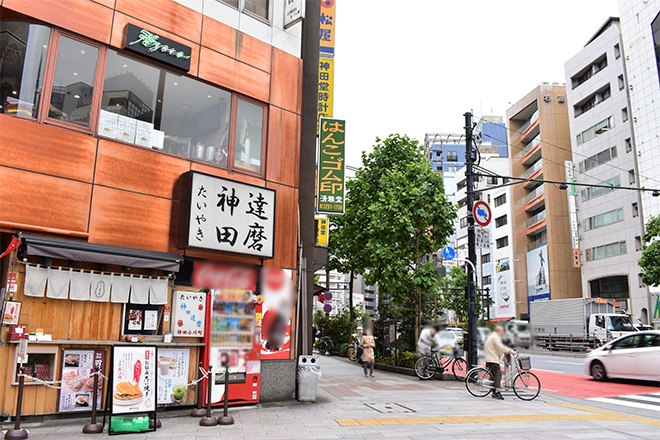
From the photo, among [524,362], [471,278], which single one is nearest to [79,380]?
[524,362]

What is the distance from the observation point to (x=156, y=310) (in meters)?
10.2

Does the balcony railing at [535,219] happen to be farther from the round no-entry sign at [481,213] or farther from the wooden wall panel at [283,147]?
the wooden wall panel at [283,147]

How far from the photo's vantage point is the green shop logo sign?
10.4 m

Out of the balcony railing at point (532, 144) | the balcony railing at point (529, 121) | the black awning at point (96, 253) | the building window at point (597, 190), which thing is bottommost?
the black awning at point (96, 253)

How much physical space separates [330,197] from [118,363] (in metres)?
7.77

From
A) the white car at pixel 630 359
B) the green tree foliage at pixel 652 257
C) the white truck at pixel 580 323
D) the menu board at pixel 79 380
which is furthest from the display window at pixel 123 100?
the green tree foliage at pixel 652 257

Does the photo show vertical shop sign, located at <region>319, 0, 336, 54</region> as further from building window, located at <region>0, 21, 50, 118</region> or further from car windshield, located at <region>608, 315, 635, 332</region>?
car windshield, located at <region>608, 315, 635, 332</region>

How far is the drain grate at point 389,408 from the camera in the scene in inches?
429

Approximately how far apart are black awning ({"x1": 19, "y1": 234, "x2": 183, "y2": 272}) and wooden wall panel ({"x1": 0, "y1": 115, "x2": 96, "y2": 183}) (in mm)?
1274

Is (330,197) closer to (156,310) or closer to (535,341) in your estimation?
(156,310)

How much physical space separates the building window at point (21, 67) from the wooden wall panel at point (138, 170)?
1422 mm

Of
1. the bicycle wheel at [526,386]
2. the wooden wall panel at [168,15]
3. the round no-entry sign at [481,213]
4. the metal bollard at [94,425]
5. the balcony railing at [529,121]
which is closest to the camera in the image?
the metal bollard at [94,425]

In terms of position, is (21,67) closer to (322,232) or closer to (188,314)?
(188,314)

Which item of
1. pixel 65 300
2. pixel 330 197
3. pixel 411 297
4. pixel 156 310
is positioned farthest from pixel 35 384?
pixel 411 297
